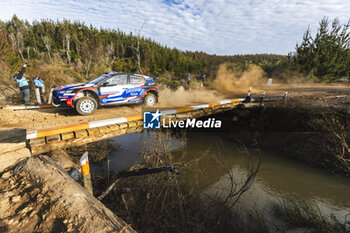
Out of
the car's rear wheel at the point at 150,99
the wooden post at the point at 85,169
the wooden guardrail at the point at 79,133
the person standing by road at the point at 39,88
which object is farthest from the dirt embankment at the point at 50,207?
the person standing by road at the point at 39,88

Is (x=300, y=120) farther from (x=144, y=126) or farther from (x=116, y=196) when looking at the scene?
(x=116, y=196)

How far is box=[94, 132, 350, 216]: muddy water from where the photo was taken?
4.91m

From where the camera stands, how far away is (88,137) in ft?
14.1

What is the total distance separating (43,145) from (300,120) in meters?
9.81

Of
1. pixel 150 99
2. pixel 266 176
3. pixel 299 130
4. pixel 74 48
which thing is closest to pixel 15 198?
pixel 150 99

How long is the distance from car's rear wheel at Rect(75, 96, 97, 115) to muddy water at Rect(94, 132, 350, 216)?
7.17ft

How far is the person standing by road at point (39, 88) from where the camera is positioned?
8156mm

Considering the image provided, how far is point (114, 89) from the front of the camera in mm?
6336

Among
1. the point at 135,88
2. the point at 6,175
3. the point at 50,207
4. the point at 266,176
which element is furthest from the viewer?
the point at 135,88

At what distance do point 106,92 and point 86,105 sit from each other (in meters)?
0.87

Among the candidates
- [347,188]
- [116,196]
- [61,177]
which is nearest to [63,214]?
[61,177]

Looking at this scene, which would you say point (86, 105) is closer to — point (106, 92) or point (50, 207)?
point (106, 92)

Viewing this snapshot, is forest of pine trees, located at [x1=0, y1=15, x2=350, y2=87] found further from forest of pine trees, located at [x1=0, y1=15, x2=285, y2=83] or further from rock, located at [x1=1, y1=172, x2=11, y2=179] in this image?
rock, located at [x1=1, y1=172, x2=11, y2=179]

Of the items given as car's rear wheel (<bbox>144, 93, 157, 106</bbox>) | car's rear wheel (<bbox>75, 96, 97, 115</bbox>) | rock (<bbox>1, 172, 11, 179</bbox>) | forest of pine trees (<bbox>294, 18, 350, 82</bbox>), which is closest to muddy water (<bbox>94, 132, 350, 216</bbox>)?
car's rear wheel (<bbox>144, 93, 157, 106</bbox>)
